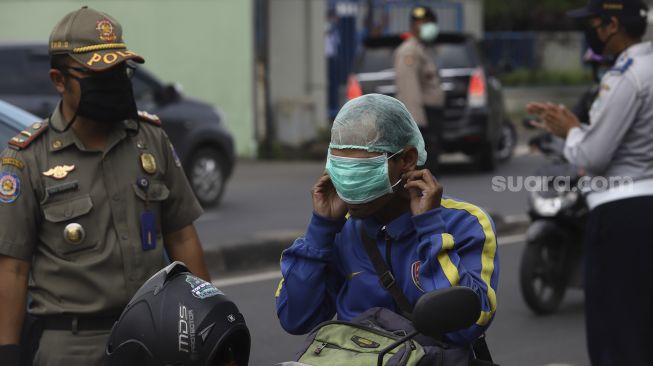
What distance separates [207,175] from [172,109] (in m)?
0.80

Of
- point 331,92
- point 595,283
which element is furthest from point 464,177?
point 595,283

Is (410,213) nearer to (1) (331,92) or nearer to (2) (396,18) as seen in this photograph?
(1) (331,92)

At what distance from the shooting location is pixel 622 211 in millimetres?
4586

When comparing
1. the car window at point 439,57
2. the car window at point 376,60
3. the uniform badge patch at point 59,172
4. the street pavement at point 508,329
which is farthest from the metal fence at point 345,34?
the uniform badge patch at point 59,172

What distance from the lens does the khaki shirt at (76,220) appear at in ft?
11.2

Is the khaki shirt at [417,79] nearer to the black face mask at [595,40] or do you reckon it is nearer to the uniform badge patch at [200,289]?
the black face mask at [595,40]

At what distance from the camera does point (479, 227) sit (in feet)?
9.91

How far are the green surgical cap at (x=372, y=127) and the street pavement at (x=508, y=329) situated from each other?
3.57 m

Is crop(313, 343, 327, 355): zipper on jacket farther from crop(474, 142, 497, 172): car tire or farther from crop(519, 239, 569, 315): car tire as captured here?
crop(474, 142, 497, 172): car tire

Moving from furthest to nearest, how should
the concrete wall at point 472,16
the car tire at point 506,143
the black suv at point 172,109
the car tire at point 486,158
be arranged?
the concrete wall at point 472,16
the car tire at point 506,143
the car tire at point 486,158
the black suv at point 172,109

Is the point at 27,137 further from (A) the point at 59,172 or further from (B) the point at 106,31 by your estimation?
(B) the point at 106,31

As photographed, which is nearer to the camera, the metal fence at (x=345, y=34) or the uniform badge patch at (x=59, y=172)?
the uniform badge patch at (x=59, y=172)

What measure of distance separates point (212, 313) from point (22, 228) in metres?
0.97

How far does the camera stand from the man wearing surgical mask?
2943 mm
